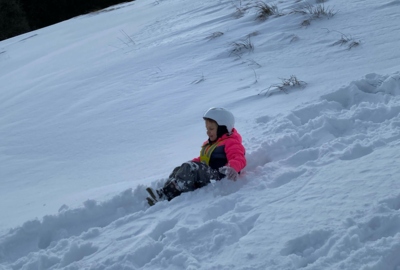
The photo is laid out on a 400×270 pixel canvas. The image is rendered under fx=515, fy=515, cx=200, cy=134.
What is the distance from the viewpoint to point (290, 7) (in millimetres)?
8203

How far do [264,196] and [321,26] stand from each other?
4189mm

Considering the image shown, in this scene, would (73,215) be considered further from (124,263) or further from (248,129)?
(248,129)

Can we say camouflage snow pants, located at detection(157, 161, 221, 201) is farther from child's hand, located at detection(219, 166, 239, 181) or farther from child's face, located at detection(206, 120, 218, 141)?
child's face, located at detection(206, 120, 218, 141)

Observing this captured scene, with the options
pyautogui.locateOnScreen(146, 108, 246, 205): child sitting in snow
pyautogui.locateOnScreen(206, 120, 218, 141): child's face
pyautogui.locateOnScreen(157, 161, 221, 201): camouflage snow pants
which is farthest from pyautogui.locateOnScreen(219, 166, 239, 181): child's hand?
pyautogui.locateOnScreen(206, 120, 218, 141): child's face

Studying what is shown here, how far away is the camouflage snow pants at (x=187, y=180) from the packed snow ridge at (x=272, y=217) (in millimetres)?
98

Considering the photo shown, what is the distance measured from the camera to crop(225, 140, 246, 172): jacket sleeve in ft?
12.7

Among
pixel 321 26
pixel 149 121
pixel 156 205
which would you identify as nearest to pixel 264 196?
pixel 156 205

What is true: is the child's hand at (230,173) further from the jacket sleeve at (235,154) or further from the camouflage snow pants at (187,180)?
the camouflage snow pants at (187,180)

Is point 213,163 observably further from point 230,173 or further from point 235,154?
point 230,173

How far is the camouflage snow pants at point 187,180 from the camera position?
3881 millimetres

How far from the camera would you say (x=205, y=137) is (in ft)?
16.4

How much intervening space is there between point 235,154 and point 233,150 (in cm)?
5

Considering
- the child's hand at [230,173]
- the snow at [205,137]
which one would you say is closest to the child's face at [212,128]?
the snow at [205,137]

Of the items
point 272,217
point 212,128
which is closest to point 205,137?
point 212,128
